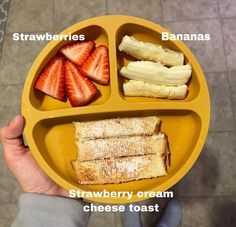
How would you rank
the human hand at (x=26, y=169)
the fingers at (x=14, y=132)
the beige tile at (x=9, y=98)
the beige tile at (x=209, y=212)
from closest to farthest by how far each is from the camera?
the fingers at (x=14, y=132), the human hand at (x=26, y=169), the beige tile at (x=209, y=212), the beige tile at (x=9, y=98)

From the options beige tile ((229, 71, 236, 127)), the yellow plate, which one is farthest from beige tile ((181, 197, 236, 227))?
the yellow plate

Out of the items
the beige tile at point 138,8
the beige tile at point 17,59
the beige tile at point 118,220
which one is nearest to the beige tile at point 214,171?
the beige tile at point 118,220

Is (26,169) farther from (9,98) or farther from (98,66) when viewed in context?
(9,98)

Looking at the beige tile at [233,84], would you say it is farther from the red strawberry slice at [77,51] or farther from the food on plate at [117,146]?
the red strawberry slice at [77,51]

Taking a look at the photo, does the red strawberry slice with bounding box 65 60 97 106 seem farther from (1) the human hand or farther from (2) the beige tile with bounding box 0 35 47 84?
(2) the beige tile with bounding box 0 35 47 84

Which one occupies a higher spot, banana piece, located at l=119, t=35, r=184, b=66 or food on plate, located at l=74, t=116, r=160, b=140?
banana piece, located at l=119, t=35, r=184, b=66

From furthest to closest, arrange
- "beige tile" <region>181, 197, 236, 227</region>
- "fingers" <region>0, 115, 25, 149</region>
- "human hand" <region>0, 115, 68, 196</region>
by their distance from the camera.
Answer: "beige tile" <region>181, 197, 236, 227</region>, "human hand" <region>0, 115, 68, 196</region>, "fingers" <region>0, 115, 25, 149</region>

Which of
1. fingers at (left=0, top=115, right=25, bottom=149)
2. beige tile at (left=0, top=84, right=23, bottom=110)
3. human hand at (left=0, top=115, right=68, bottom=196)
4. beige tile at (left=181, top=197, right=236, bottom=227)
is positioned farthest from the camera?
beige tile at (left=0, top=84, right=23, bottom=110)

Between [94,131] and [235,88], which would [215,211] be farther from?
[94,131]
